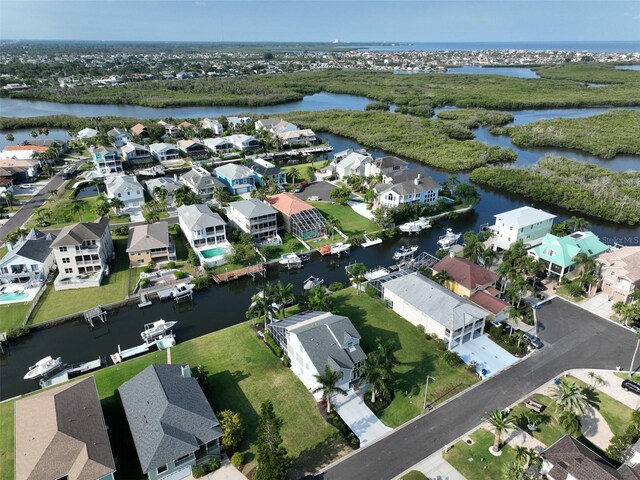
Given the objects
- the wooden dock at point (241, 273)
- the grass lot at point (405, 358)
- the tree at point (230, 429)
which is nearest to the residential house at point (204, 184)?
the wooden dock at point (241, 273)

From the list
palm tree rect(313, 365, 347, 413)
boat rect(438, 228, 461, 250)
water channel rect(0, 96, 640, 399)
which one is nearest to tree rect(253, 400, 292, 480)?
palm tree rect(313, 365, 347, 413)

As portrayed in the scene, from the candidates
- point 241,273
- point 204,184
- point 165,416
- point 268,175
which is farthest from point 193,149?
point 165,416

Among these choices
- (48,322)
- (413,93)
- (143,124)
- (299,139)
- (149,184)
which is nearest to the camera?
(48,322)

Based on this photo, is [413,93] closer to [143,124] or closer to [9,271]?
[143,124]

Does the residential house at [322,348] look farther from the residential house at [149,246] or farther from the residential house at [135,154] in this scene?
the residential house at [135,154]

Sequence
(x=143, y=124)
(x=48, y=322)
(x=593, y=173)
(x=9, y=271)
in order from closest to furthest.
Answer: (x=48, y=322) → (x=9, y=271) → (x=593, y=173) → (x=143, y=124)

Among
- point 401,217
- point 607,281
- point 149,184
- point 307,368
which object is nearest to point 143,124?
point 149,184

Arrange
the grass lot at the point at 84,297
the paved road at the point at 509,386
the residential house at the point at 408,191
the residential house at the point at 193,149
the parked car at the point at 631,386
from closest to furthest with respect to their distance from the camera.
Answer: the paved road at the point at 509,386, the parked car at the point at 631,386, the grass lot at the point at 84,297, the residential house at the point at 408,191, the residential house at the point at 193,149
